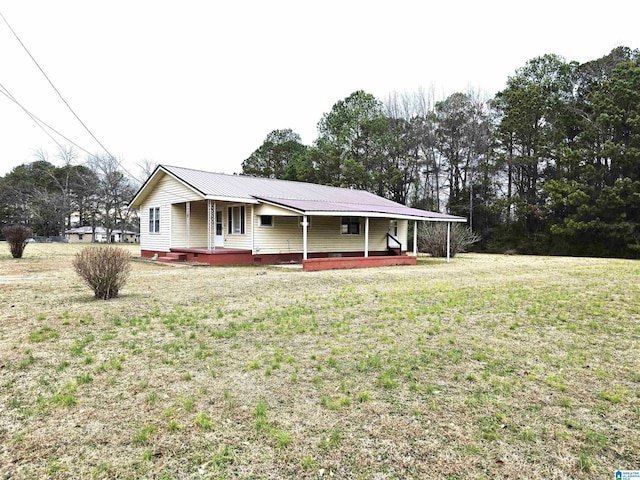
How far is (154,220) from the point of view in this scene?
20391mm

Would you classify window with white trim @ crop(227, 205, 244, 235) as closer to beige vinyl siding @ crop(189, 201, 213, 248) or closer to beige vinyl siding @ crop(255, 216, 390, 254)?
beige vinyl siding @ crop(255, 216, 390, 254)


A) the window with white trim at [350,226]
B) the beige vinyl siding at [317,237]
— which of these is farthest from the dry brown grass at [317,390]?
the window with white trim at [350,226]

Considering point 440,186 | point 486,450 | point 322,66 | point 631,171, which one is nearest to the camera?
point 486,450

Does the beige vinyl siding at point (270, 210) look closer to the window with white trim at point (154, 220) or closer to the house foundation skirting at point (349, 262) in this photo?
the house foundation skirting at point (349, 262)

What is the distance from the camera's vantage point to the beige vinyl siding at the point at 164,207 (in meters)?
18.1

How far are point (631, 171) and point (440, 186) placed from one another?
13.7 metres

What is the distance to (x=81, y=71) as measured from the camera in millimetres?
15734

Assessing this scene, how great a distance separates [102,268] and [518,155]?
101ft

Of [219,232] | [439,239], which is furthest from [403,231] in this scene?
[219,232]

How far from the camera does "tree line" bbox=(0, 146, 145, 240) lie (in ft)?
154

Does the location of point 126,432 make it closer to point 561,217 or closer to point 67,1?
point 67,1

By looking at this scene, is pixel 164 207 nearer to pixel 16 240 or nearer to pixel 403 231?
pixel 16 240

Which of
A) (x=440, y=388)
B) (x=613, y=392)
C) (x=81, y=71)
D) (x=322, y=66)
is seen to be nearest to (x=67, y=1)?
(x=81, y=71)

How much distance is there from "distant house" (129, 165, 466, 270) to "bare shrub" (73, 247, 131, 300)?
720cm
